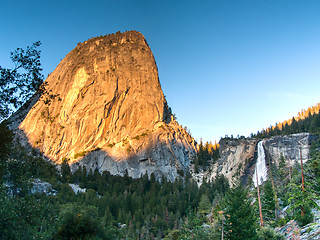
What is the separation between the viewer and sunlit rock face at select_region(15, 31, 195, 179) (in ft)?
458

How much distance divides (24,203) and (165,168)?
129042 mm

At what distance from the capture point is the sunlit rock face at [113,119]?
458ft

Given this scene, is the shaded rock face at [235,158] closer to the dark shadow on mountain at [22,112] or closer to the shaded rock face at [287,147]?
the shaded rock face at [287,147]

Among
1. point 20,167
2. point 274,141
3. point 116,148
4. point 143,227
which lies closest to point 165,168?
point 116,148

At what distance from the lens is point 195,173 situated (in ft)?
479

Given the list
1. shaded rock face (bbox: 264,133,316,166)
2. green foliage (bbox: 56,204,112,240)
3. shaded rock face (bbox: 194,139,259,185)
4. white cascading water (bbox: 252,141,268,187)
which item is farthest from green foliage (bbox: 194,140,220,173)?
green foliage (bbox: 56,204,112,240)

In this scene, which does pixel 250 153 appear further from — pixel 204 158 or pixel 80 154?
pixel 80 154

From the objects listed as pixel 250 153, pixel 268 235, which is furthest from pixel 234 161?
pixel 268 235

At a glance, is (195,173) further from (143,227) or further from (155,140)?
(143,227)

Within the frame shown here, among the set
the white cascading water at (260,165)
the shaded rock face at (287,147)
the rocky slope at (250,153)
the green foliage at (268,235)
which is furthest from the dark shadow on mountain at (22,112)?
the shaded rock face at (287,147)

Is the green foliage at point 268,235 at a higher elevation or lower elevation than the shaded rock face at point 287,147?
lower

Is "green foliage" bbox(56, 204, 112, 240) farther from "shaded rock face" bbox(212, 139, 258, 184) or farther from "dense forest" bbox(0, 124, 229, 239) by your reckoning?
"shaded rock face" bbox(212, 139, 258, 184)

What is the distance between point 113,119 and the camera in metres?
153

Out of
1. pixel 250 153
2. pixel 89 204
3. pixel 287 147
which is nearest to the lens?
pixel 89 204
